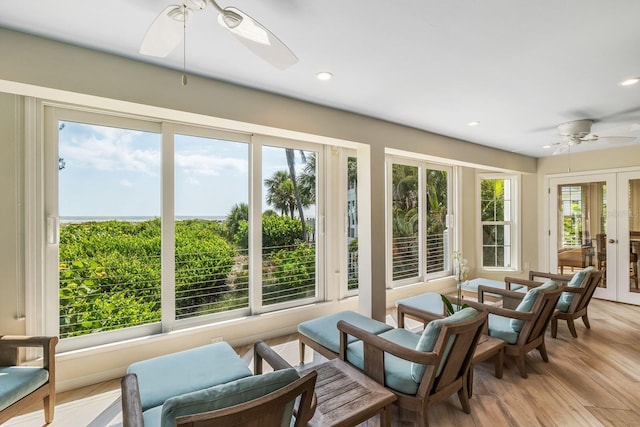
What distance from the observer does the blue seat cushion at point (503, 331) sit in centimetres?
263

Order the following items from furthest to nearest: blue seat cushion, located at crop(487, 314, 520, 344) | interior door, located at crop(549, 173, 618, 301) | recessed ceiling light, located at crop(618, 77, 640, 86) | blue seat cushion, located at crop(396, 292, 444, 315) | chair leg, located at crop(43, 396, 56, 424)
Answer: interior door, located at crop(549, 173, 618, 301), blue seat cushion, located at crop(396, 292, 444, 315), blue seat cushion, located at crop(487, 314, 520, 344), recessed ceiling light, located at crop(618, 77, 640, 86), chair leg, located at crop(43, 396, 56, 424)

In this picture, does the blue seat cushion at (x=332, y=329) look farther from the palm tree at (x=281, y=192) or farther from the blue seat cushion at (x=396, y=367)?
the palm tree at (x=281, y=192)

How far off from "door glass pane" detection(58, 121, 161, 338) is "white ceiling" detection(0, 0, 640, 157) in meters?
1.02

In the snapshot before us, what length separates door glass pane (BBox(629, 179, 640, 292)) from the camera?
183 inches

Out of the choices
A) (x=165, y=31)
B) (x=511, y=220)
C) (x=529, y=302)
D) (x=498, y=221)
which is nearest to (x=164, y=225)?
(x=165, y=31)

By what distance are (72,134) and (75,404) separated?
211cm

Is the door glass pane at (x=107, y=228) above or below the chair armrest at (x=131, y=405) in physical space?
above

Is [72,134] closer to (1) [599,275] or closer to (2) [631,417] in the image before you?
(2) [631,417]

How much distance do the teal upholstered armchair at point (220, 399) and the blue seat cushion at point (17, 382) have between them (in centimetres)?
67

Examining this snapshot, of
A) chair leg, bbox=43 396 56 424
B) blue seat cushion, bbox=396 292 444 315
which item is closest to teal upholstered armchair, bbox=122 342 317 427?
chair leg, bbox=43 396 56 424

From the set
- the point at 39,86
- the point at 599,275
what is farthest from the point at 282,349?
the point at 599,275

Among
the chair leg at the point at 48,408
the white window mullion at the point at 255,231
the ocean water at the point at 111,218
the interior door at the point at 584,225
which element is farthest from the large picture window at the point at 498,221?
the chair leg at the point at 48,408

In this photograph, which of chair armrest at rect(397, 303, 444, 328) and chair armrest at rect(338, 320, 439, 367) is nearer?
chair armrest at rect(338, 320, 439, 367)

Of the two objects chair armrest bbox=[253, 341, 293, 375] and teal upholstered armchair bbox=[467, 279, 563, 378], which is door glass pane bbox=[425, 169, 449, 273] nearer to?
teal upholstered armchair bbox=[467, 279, 563, 378]
